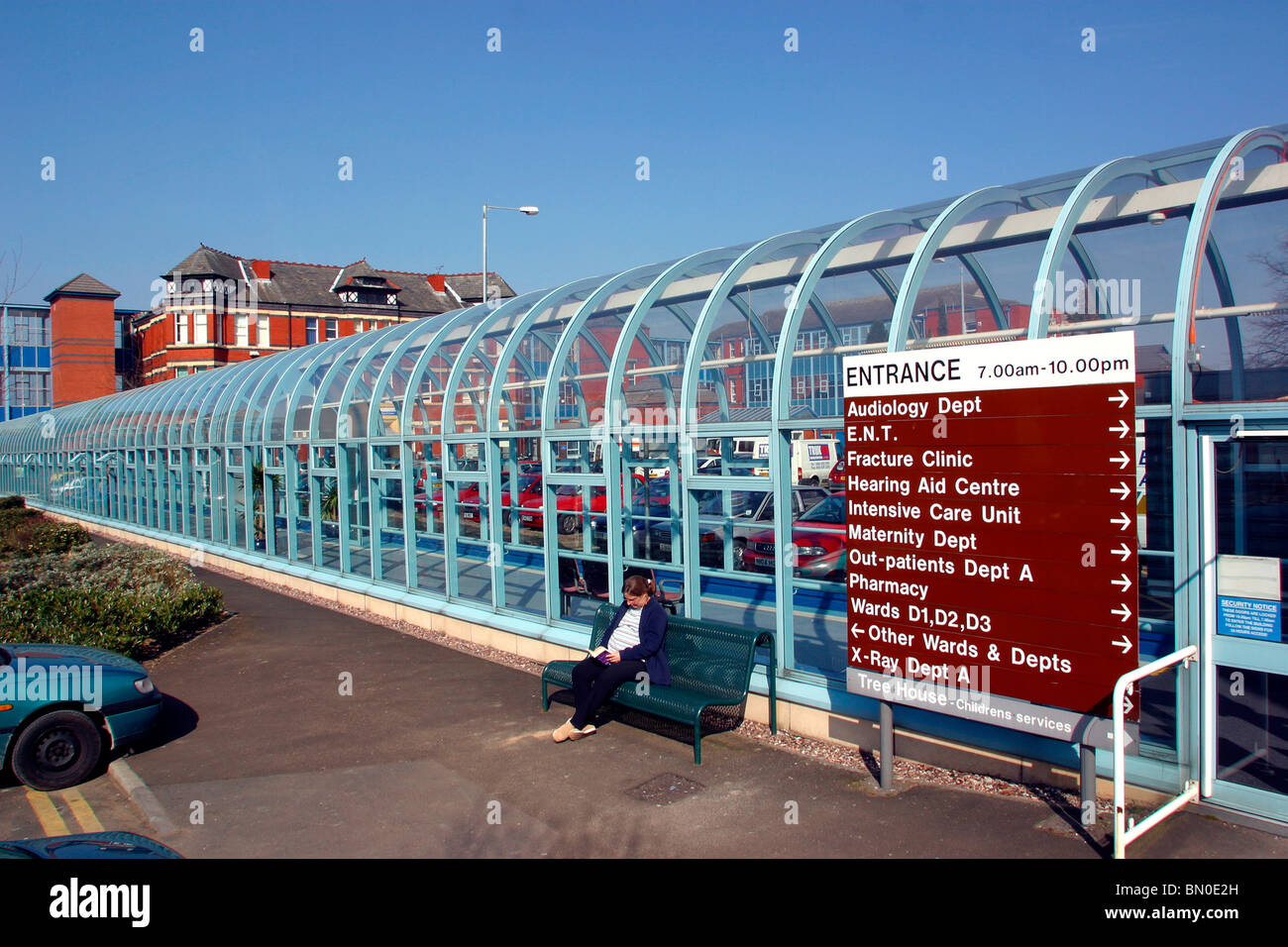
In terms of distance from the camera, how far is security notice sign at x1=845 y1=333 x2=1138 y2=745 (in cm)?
464

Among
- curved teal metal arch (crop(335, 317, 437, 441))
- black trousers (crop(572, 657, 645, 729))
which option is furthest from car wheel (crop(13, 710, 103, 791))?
curved teal metal arch (crop(335, 317, 437, 441))

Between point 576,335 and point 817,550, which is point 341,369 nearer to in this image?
point 576,335

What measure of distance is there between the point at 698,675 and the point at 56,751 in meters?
4.62

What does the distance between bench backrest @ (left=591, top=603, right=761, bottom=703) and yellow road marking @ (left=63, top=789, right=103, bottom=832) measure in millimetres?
3606

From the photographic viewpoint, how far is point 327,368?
13.4 meters

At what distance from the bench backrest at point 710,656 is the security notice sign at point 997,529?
101 centimetres

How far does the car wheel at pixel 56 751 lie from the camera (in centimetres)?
630

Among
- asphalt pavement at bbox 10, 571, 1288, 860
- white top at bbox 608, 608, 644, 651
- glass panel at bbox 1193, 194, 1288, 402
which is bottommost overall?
asphalt pavement at bbox 10, 571, 1288, 860

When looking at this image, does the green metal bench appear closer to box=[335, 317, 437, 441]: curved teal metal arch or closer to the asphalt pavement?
the asphalt pavement

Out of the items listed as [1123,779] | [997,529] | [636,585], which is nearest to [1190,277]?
[997,529]
